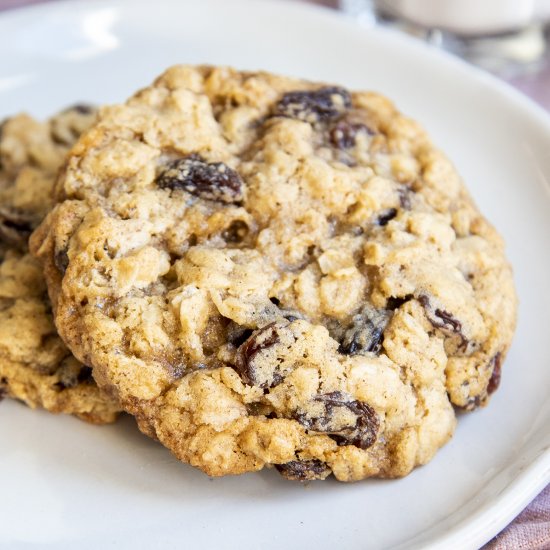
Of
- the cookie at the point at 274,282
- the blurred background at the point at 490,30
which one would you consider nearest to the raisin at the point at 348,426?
the cookie at the point at 274,282

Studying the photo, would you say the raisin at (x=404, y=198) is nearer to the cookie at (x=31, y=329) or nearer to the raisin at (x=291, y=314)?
the raisin at (x=291, y=314)

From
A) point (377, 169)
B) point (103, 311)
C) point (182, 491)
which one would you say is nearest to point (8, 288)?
point (103, 311)

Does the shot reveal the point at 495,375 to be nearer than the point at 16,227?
Yes

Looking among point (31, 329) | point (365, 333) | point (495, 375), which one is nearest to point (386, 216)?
point (365, 333)

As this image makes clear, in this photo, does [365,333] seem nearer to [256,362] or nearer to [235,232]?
[256,362]

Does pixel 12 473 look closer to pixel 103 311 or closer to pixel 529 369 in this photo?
pixel 103 311

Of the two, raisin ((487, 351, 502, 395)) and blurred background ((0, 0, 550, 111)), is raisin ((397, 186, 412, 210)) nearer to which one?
raisin ((487, 351, 502, 395))
